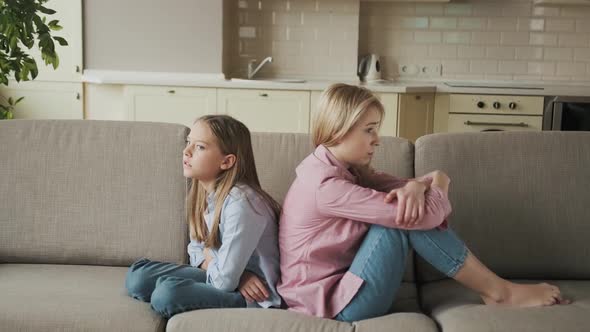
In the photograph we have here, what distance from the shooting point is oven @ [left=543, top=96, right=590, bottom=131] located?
4.61 metres

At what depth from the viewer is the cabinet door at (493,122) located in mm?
4660

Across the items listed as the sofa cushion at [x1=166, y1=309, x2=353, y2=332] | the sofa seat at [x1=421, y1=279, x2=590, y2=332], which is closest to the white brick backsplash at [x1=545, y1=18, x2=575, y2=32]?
the sofa seat at [x1=421, y1=279, x2=590, y2=332]

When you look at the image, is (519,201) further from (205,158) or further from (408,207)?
(205,158)

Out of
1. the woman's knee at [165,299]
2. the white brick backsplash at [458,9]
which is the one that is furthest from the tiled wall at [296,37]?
the woman's knee at [165,299]

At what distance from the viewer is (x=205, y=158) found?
2.24m

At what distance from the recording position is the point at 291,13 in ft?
17.0

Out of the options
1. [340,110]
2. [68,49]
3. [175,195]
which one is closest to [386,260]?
[340,110]

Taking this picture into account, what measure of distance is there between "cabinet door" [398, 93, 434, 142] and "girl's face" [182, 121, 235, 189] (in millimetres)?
2539

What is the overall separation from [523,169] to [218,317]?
111cm

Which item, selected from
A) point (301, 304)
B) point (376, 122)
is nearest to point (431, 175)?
point (376, 122)

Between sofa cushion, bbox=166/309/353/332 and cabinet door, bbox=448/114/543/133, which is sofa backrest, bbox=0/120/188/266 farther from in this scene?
cabinet door, bbox=448/114/543/133

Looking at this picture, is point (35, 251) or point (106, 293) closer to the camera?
point (106, 293)

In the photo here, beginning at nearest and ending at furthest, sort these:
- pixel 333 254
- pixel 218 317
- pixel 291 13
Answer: pixel 218 317 < pixel 333 254 < pixel 291 13

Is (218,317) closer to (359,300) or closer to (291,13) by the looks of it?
(359,300)
